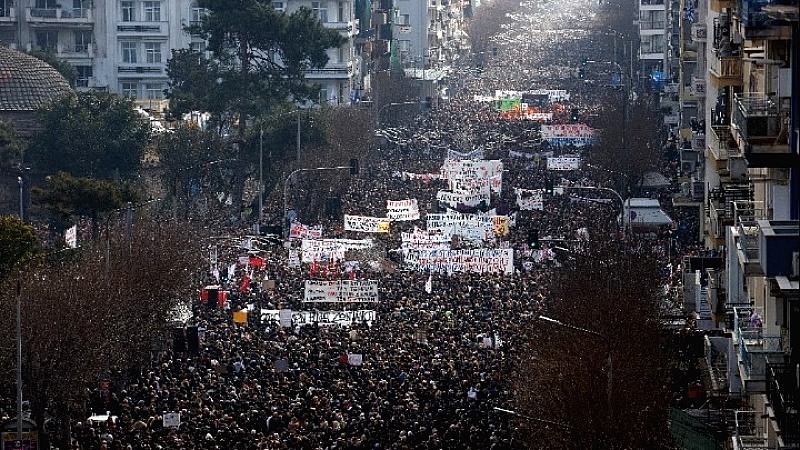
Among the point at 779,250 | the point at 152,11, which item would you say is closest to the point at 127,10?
the point at 152,11

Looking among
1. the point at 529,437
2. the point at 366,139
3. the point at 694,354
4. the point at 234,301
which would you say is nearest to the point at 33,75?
the point at 366,139

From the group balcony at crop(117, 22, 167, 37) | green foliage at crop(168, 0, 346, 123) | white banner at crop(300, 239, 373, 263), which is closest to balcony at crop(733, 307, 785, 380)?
white banner at crop(300, 239, 373, 263)

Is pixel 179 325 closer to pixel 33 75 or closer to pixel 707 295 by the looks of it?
pixel 707 295

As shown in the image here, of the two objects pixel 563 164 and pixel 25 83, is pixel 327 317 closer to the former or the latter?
pixel 563 164

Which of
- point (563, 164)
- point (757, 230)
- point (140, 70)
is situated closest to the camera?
point (757, 230)

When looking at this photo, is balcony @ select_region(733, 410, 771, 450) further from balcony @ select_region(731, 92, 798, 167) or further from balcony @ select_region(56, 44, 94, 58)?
balcony @ select_region(56, 44, 94, 58)

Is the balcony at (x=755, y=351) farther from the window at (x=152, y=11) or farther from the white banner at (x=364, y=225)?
the window at (x=152, y=11)
